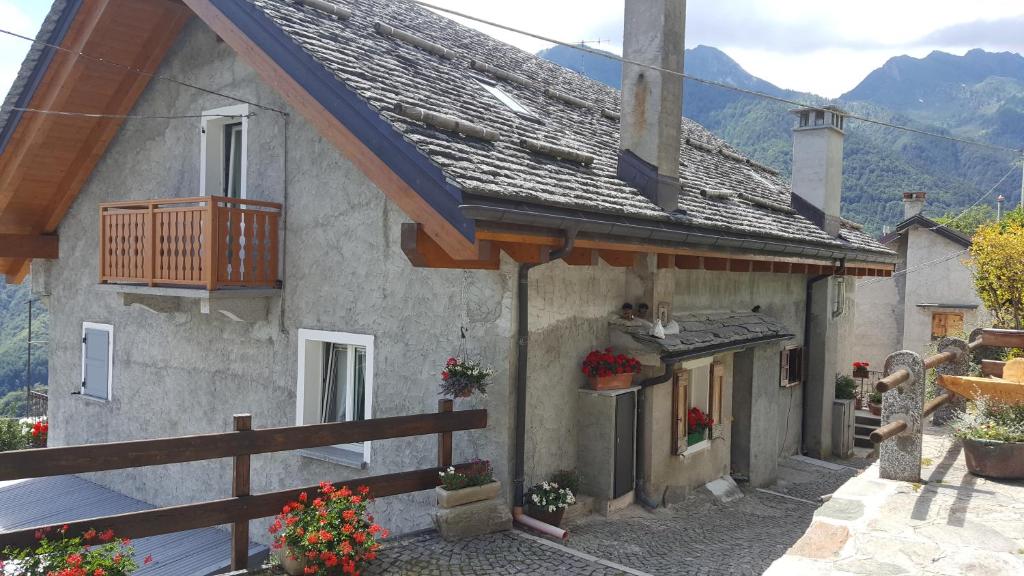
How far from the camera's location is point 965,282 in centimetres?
2411

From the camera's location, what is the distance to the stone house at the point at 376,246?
7.00 meters

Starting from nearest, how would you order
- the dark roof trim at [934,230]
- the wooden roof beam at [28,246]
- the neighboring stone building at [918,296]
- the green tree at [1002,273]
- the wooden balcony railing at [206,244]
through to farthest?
the wooden balcony railing at [206,244] < the wooden roof beam at [28,246] < the green tree at [1002,273] < the dark roof trim at [934,230] < the neighboring stone building at [918,296]

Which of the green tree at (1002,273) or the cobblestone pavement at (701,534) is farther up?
the green tree at (1002,273)

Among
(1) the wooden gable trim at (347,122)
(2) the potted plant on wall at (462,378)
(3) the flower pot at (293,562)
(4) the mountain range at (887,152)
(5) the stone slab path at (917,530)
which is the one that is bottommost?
(3) the flower pot at (293,562)

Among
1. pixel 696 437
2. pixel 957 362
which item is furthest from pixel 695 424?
pixel 957 362

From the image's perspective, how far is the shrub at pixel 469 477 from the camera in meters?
6.54

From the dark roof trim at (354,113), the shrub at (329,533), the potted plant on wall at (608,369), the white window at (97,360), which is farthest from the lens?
the white window at (97,360)

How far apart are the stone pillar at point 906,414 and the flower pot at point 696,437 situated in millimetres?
3627

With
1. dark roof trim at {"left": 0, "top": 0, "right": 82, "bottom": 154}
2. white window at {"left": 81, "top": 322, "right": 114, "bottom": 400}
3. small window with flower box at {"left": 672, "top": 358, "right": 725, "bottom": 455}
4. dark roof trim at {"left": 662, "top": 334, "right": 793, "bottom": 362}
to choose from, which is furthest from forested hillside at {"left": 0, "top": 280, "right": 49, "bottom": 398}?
dark roof trim at {"left": 662, "top": 334, "right": 793, "bottom": 362}

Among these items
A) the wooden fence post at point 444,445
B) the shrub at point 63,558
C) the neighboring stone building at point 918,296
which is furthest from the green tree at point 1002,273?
the shrub at point 63,558

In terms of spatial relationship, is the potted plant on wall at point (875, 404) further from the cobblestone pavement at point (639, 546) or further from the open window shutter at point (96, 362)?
the open window shutter at point (96, 362)

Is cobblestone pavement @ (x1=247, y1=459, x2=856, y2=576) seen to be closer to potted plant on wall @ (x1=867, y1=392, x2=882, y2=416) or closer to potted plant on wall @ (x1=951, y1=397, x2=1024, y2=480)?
potted plant on wall @ (x1=951, y1=397, x2=1024, y2=480)

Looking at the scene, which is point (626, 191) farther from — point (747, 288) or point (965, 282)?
point (965, 282)

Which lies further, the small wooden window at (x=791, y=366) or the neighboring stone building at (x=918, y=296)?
the neighboring stone building at (x=918, y=296)
